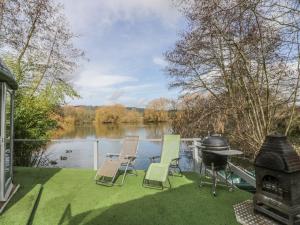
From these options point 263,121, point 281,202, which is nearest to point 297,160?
point 281,202

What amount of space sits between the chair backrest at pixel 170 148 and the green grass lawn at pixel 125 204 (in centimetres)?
47

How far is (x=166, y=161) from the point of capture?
5.54 metres

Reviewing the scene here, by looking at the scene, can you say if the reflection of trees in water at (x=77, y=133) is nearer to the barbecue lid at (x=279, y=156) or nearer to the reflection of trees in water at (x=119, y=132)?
the reflection of trees in water at (x=119, y=132)

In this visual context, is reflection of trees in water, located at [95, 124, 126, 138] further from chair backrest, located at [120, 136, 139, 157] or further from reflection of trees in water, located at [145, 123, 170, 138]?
chair backrest, located at [120, 136, 139, 157]

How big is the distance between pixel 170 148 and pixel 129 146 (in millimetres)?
1009

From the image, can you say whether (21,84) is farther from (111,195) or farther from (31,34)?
(111,195)

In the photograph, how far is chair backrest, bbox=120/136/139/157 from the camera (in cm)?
585

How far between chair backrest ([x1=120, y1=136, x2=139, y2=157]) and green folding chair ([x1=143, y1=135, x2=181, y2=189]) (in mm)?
551

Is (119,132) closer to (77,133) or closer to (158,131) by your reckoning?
(77,133)

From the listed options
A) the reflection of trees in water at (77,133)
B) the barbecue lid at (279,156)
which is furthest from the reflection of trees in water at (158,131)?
the barbecue lid at (279,156)

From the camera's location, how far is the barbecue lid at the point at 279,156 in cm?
318

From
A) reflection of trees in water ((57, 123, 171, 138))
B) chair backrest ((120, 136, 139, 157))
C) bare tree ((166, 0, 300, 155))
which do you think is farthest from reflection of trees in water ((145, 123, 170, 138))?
chair backrest ((120, 136, 139, 157))

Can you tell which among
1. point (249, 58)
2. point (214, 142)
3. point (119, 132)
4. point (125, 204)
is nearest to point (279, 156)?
point (214, 142)

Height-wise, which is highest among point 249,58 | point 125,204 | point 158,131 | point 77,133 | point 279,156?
point 249,58
